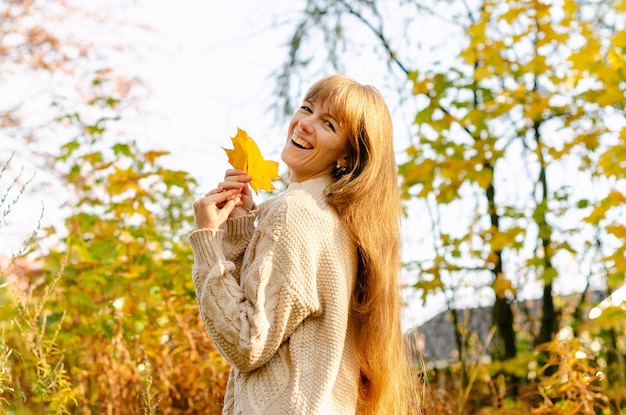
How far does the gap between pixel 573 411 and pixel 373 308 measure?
4.87 ft

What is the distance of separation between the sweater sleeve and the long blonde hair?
129 mm

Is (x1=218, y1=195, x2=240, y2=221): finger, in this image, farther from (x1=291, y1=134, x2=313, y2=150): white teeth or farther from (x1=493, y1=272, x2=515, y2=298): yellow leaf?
(x1=493, y1=272, x2=515, y2=298): yellow leaf

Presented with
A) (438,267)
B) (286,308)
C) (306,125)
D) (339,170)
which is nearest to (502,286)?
(438,267)

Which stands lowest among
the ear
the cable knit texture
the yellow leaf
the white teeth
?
the cable knit texture

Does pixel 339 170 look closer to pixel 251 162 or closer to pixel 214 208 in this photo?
pixel 251 162

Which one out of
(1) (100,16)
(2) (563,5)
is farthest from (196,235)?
(1) (100,16)

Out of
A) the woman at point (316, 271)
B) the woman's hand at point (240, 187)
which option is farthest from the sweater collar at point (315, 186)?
the woman's hand at point (240, 187)

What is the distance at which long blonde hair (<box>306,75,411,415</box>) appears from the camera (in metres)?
1.74

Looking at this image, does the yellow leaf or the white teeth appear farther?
the yellow leaf

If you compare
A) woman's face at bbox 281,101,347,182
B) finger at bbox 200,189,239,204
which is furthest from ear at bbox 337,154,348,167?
finger at bbox 200,189,239,204

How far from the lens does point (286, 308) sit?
62.9 inches

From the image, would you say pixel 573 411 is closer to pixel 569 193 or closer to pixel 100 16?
pixel 569 193

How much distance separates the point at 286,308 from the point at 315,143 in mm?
391

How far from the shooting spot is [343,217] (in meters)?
1.73
